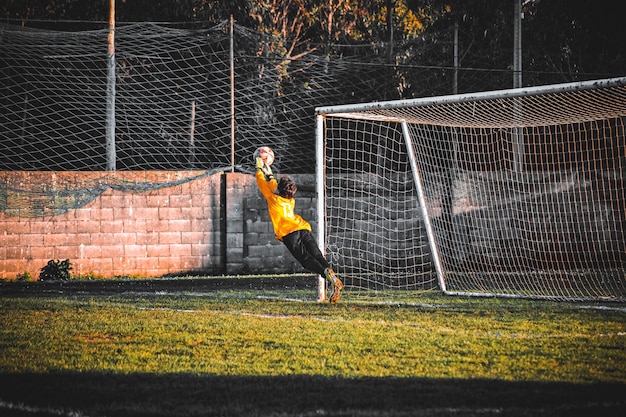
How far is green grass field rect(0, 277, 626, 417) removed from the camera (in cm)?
489

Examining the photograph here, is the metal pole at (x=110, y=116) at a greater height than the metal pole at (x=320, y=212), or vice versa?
the metal pole at (x=110, y=116)

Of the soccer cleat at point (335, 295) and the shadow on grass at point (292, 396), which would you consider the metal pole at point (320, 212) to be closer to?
the soccer cleat at point (335, 295)

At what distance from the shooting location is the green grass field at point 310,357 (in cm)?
489

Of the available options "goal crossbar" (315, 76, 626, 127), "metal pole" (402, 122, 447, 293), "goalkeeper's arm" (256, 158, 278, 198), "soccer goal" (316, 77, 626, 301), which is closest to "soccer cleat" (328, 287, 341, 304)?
"goalkeeper's arm" (256, 158, 278, 198)

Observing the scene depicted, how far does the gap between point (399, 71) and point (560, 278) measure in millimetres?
9673

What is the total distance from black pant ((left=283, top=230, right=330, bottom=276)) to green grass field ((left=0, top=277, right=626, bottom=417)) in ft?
1.59

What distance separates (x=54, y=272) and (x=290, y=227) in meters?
5.78

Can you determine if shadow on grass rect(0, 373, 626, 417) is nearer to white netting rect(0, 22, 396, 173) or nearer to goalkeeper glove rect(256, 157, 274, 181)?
goalkeeper glove rect(256, 157, 274, 181)

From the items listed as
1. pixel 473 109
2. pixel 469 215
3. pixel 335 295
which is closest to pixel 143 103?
pixel 469 215

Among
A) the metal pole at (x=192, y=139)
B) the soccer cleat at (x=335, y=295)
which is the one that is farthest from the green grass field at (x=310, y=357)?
the metal pole at (x=192, y=139)

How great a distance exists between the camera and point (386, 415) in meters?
4.62

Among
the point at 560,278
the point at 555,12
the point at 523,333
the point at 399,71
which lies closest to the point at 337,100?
the point at 399,71

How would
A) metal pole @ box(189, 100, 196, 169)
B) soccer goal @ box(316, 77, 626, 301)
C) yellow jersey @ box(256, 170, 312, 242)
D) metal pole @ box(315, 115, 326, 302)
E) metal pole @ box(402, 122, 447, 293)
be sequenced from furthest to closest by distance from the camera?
metal pole @ box(189, 100, 196, 169), soccer goal @ box(316, 77, 626, 301), metal pole @ box(402, 122, 447, 293), metal pole @ box(315, 115, 326, 302), yellow jersey @ box(256, 170, 312, 242)

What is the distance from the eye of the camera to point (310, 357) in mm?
6293
